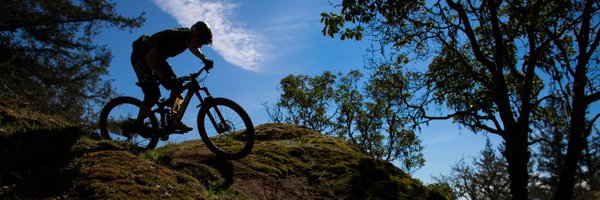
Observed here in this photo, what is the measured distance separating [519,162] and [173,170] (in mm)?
9957

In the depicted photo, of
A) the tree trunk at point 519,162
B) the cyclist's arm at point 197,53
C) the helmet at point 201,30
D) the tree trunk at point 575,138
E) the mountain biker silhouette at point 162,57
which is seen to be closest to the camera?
the helmet at point 201,30

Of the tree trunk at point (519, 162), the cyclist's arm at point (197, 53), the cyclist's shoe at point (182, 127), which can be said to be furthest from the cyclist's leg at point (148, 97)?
the tree trunk at point (519, 162)

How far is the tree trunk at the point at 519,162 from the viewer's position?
11969mm

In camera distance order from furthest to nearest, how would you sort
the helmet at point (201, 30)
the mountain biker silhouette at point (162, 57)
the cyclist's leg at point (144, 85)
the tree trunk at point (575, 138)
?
the tree trunk at point (575, 138), the cyclist's leg at point (144, 85), the mountain biker silhouette at point (162, 57), the helmet at point (201, 30)

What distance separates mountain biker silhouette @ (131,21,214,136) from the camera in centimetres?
696

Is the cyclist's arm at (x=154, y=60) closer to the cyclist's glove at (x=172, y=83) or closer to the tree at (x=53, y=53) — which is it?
the cyclist's glove at (x=172, y=83)

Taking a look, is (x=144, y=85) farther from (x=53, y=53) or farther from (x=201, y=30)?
(x=53, y=53)

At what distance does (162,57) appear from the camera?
7066mm

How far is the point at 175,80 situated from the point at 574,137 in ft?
32.8

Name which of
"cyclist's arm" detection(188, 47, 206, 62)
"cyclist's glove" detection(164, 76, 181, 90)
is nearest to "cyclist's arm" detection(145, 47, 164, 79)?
"cyclist's glove" detection(164, 76, 181, 90)

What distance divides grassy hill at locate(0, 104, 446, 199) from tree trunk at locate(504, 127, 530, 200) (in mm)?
4885

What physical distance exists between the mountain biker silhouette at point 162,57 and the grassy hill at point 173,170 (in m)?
0.87

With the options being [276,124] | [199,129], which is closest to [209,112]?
[199,129]

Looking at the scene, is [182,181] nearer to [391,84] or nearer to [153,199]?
Answer: [153,199]
